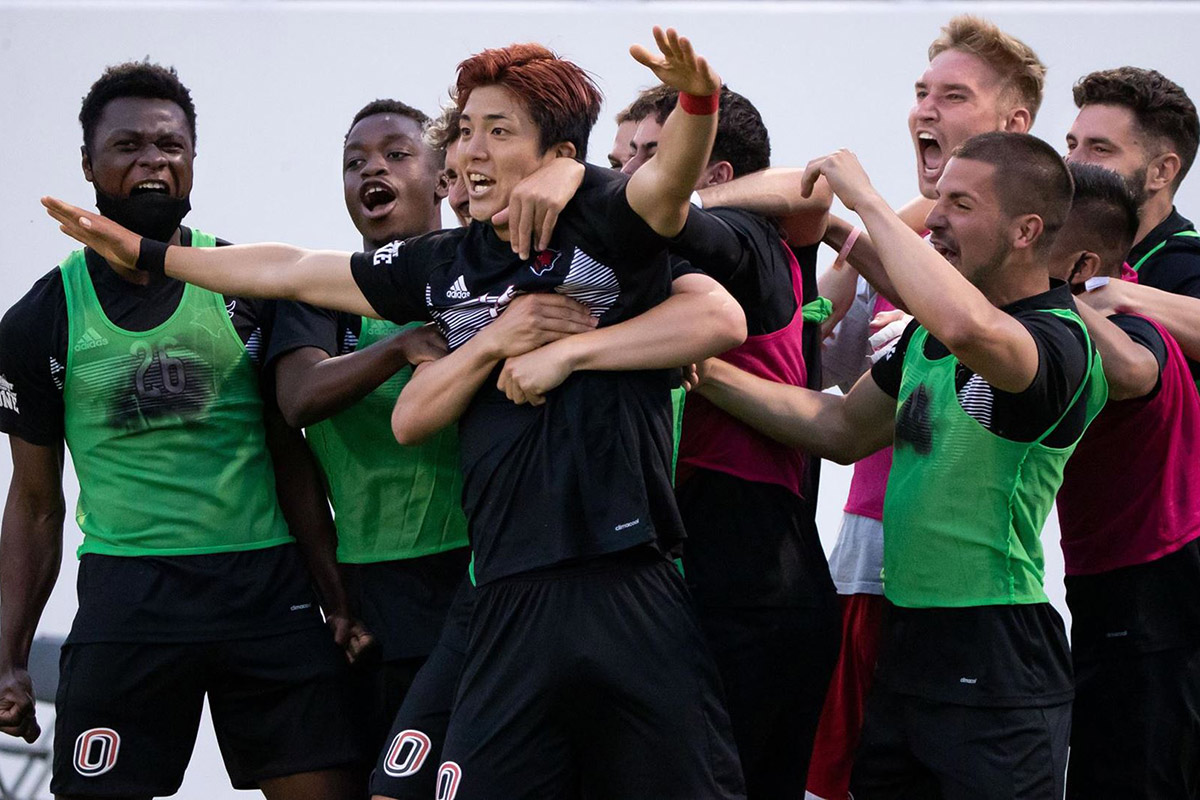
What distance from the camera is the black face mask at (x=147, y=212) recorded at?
3400mm

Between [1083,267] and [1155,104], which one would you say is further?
[1155,104]

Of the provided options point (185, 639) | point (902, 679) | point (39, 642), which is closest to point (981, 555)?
point (902, 679)

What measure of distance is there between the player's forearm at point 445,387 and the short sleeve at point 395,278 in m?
0.13

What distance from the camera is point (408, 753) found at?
2834 millimetres

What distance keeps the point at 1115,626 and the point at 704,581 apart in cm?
93

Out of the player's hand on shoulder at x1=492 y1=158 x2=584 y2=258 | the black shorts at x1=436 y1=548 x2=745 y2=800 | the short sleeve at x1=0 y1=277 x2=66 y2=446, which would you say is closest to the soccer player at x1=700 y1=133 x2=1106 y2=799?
the black shorts at x1=436 y1=548 x2=745 y2=800

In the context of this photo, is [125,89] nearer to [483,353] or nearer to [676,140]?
[483,353]

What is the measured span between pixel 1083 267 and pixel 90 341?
218cm

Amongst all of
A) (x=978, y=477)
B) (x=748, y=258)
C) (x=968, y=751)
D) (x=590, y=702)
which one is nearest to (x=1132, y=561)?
(x=978, y=477)

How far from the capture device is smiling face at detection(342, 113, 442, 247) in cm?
366

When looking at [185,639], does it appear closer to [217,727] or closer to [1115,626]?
[217,727]

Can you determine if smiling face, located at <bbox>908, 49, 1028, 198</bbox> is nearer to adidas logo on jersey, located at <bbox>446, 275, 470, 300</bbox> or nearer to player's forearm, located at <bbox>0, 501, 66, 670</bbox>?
adidas logo on jersey, located at <bbox>446, 275, 470, 300</bbox>

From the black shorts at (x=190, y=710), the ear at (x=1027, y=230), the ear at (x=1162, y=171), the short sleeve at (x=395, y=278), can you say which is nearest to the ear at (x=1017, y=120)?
the ear at (x=1162, y=171)

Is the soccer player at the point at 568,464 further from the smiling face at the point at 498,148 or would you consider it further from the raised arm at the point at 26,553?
the raised arm at the point at 26,553
